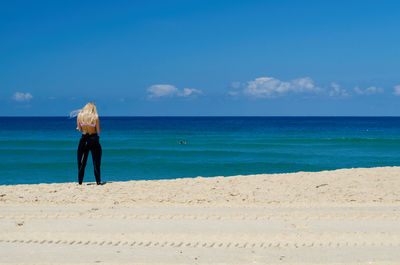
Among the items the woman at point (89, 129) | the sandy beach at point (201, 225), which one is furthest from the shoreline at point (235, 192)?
the woman at point (89, 129)

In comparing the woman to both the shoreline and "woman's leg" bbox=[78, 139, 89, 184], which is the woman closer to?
"woman's leg" bbox=[78, 139, 89, 184]

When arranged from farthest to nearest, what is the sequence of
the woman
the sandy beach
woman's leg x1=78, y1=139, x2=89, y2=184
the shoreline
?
woman's leg x1=78, y1=139, x2=89, y2=184 → the woman → the shoreline → the sandy beach

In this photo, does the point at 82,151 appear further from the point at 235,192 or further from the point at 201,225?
the point at 201,225

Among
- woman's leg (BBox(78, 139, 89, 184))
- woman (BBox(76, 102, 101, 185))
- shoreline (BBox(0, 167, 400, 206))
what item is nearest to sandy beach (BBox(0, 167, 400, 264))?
shoreline (BBox(0, 167, 400, 206))

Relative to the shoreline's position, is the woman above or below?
above

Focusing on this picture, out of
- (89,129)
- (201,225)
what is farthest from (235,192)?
(89,129)

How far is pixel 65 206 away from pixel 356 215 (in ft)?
14.9

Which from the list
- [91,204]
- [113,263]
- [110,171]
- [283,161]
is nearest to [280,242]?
[113,263]

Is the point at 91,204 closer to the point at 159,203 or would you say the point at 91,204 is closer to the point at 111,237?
the point at 159,203

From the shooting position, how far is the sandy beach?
439 centimetres

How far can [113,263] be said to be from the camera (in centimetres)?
416

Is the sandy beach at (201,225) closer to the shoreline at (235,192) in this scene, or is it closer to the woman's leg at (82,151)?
the shoreline at (235,192)

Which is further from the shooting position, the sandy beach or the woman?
the woman

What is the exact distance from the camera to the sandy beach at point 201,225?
439 centimetres
